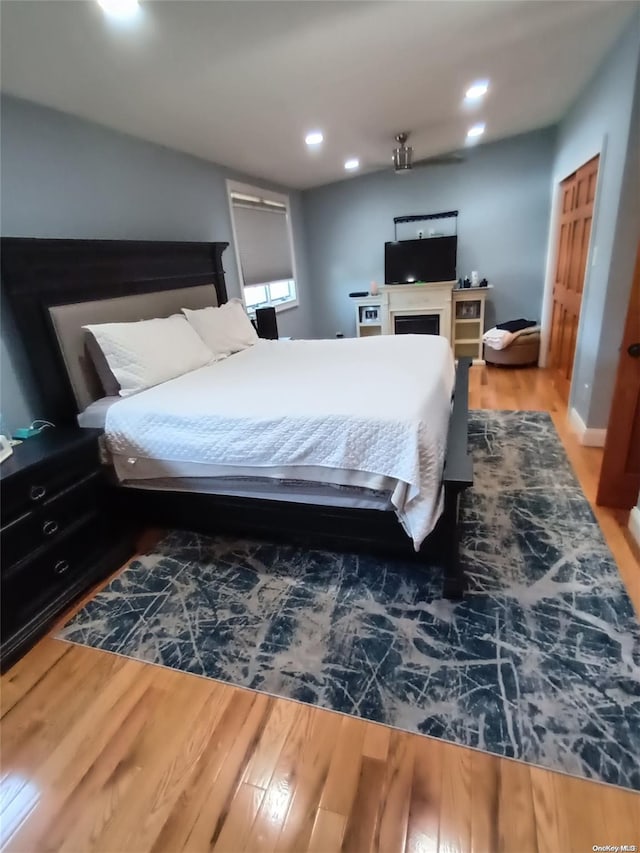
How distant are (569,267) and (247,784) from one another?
462 cm

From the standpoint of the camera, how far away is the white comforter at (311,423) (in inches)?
67.4

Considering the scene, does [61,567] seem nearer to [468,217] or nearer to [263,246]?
[263,246]

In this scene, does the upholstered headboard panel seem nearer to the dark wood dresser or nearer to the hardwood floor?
the dark wood dresser

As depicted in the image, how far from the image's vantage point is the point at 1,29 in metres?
1.65

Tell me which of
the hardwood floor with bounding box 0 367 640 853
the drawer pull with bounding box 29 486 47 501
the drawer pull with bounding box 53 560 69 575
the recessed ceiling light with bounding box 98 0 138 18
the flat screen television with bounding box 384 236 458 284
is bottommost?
the hardwood floor with bounding box 0 367 640 853

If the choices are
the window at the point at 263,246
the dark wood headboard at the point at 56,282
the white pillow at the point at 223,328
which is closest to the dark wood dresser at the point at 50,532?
the dark wood headboard at the point at 56,282

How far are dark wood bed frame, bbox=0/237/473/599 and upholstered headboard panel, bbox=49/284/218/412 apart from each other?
38 mm

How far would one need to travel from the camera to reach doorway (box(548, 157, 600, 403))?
11.4 ft

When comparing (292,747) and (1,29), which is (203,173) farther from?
(292,747)

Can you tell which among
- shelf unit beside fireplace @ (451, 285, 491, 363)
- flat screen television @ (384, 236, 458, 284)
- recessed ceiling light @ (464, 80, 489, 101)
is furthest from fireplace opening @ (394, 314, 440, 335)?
recessed ceiling light @ (464, 80, 489, 101)

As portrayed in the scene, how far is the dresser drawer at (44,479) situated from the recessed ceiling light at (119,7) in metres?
1.75

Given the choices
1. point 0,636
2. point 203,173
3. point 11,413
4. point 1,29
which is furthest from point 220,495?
point 203,173

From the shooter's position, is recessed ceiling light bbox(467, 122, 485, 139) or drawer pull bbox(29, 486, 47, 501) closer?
drawer pull bbox(29, 486, 47, 501)

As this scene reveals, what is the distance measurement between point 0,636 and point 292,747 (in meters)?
1.24
